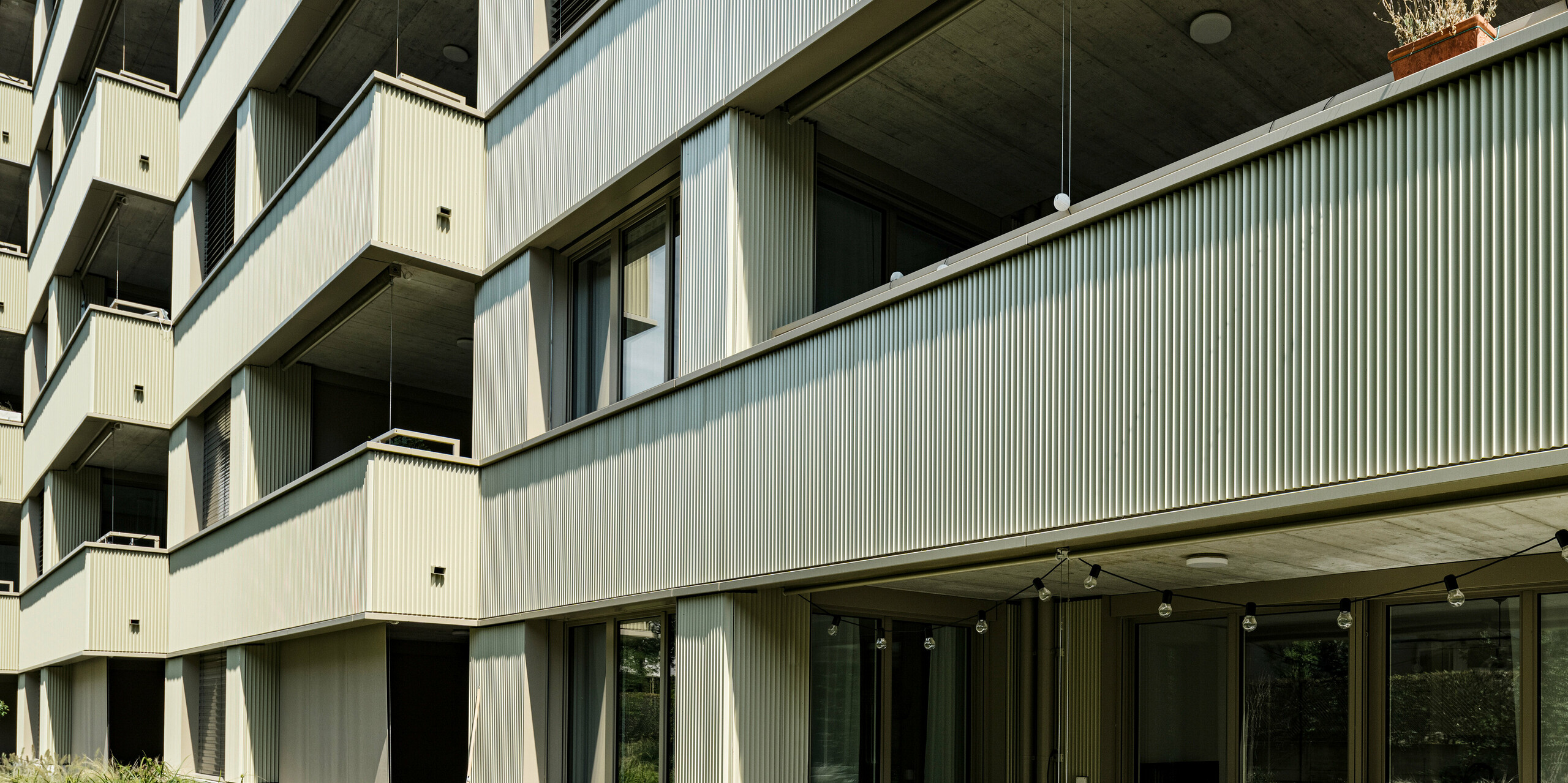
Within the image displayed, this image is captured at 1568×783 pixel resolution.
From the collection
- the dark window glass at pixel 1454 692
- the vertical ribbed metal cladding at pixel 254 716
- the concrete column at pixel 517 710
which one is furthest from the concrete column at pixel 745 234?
the vertical ribbed metal cladding at pixel 254 716

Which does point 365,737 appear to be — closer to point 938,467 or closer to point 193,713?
point 193,713

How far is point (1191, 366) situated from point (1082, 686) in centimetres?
561

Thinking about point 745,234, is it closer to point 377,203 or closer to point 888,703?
point 888,703

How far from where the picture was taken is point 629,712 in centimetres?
1116

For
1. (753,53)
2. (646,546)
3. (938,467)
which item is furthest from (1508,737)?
(753,53)

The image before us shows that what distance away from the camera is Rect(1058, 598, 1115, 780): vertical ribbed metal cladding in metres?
11.1

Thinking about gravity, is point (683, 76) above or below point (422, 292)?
above

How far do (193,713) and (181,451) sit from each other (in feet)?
13.4

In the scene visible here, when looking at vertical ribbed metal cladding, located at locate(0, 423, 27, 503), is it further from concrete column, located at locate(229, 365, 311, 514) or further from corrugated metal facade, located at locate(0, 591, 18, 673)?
concrete column, located at locate(229, 365, 311, 514)

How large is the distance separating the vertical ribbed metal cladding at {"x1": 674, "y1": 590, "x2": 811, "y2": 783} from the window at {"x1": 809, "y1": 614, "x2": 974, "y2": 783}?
3.13 feet

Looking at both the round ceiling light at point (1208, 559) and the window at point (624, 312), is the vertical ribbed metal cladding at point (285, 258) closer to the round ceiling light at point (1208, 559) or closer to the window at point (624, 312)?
the window at point (624, 312)

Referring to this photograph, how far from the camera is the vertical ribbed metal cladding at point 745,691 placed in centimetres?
909

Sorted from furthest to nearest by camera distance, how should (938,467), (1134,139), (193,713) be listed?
(193,713)
(1134,139)
(938,467)

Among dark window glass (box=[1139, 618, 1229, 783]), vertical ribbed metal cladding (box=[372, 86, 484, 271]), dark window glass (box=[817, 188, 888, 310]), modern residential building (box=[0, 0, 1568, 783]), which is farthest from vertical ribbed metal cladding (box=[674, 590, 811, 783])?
vertical ribbed metal cladding (box=[372, 86, 484, 271])
